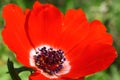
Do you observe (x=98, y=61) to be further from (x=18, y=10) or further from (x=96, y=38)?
(x=18, y=10)

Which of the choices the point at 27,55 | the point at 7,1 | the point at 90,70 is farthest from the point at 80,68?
the point at 7,1

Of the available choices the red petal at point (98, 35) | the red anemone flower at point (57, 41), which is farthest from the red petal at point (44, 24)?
the red petal at point (98, 35)

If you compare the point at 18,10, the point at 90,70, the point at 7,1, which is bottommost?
the point at 90,70

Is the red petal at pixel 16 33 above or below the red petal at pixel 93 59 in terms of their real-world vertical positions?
above

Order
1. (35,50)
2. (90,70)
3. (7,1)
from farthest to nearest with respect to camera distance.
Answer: (7,1), (35,50), (90,70)

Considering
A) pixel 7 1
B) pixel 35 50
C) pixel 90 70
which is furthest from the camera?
pixel 7 1

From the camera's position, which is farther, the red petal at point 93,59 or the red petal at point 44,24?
the red petal at point 44,24

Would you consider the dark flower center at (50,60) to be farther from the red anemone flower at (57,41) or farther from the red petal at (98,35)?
the red petal at (98,35)
